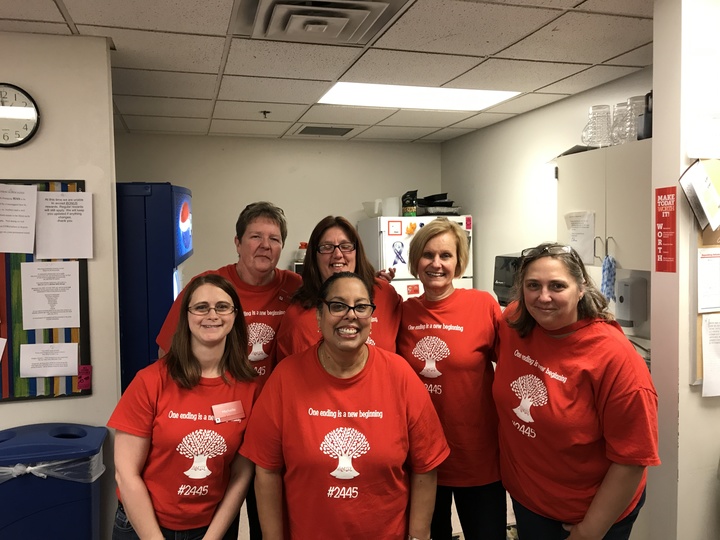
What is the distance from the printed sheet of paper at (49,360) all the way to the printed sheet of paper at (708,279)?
2.59 m

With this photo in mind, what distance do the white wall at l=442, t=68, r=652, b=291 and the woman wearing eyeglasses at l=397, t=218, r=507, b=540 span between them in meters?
1.95

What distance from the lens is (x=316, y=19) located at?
221cm

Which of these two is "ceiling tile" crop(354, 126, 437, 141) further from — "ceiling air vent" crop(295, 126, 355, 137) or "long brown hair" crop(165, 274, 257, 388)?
"long brown hair" crop(165, 274, 257, 388)

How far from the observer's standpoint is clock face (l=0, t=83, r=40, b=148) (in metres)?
2.31

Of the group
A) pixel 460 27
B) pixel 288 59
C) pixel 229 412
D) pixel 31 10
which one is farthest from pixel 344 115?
pixel 229 412

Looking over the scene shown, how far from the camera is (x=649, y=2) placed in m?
2.14

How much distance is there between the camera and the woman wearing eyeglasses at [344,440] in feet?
4.90

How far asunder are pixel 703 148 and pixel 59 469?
2.75m

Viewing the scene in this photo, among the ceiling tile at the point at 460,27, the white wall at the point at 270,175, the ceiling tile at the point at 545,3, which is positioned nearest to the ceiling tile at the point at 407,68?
the ceiling tile at the point at 460,27

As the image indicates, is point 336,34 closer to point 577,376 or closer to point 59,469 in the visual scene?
point 577,376

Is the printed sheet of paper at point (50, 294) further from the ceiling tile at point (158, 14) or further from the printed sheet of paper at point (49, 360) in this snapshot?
the ceiling tile at point (158, 14)

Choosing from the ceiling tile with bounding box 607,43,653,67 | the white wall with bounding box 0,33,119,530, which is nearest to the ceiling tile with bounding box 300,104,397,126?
the ceiling tile with bounding box 607,43,653,67

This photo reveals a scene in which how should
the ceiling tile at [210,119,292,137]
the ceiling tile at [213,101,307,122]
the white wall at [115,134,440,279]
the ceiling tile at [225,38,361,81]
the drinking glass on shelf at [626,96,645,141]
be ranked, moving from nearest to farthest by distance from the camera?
the ceiling tile at [225,38,361,81] < the drinking glass on shelf at [626,96,645,141] < the ceiling tile at [213,101,307,122] < the ceiling tile at [210,119,292,137] < the white wall at [115,134,440,279]

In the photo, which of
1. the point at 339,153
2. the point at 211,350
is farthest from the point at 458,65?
the point at 339,153
